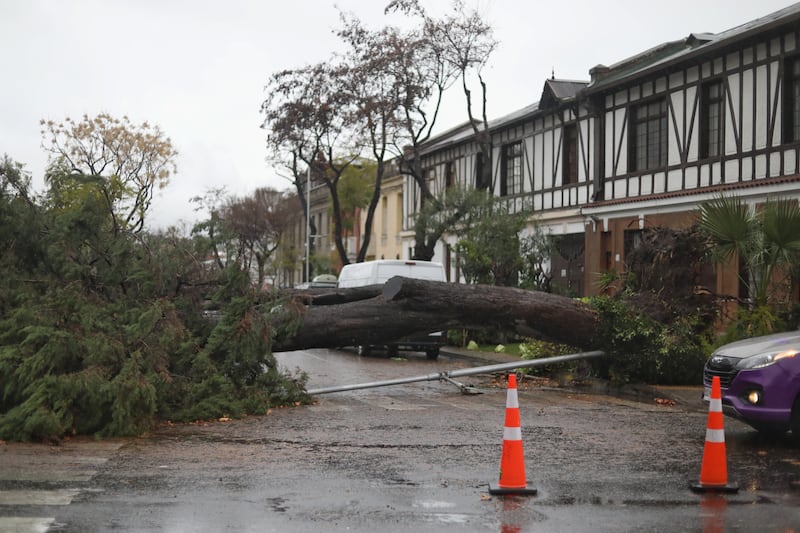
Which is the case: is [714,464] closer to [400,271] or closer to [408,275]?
[408,275]

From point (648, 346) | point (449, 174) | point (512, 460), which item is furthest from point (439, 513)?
point (449, 174)

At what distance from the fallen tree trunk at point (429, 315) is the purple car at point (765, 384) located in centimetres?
502

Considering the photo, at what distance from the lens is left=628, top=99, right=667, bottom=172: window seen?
27.3 m

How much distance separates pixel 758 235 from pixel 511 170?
887 inches

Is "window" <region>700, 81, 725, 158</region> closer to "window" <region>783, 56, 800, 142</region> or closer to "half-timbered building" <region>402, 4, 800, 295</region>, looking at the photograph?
"half-timbered building" <region>402, 4, 800, 295</region>

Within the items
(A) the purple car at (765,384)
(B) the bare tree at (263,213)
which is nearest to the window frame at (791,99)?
(A) the purple car at (765,384)

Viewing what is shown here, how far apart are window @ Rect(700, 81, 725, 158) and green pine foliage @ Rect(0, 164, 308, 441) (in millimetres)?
15725

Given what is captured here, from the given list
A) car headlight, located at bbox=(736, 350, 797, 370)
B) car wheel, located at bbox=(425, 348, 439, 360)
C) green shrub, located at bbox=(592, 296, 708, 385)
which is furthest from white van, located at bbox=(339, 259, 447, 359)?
car headlight, located at bbox=(736, 350, 797, 370)

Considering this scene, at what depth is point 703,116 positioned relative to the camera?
25328 millimetres

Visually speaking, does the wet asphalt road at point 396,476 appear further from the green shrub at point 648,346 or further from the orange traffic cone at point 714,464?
the green shrub at point 648,346

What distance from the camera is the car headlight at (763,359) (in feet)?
31.4

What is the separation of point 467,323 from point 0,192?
22.1ft

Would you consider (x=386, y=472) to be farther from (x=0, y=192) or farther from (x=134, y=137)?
(x=134, y=137)

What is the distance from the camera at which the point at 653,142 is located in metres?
27.9
